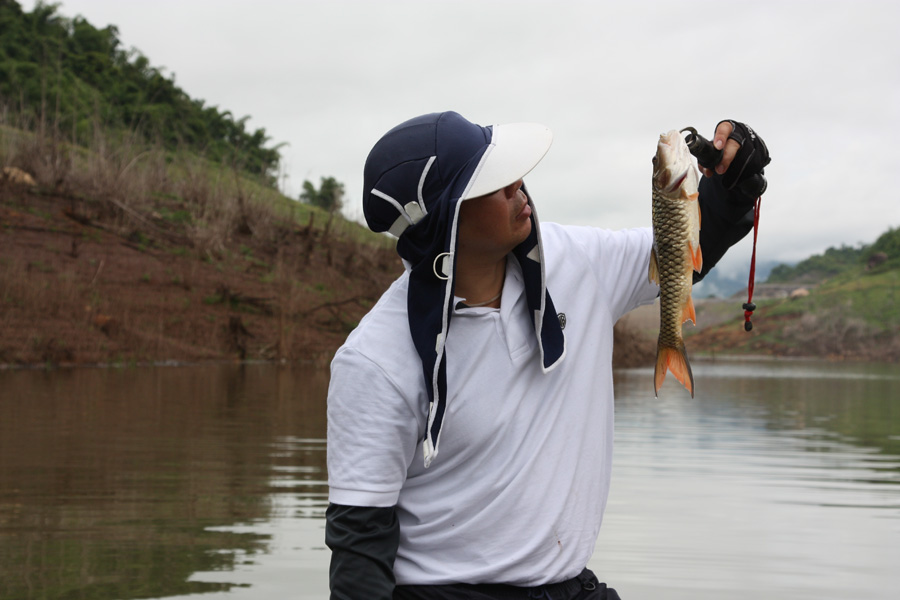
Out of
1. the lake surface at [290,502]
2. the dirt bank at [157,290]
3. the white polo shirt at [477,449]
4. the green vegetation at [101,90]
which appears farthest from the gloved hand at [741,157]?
the green vegetation at [101,90]

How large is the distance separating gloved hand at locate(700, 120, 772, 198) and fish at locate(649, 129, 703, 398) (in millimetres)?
113

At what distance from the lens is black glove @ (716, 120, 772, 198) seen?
2.26 metres

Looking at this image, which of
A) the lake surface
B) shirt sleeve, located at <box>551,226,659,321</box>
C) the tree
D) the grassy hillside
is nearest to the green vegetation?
the tree

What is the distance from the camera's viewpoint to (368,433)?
219 centimetres

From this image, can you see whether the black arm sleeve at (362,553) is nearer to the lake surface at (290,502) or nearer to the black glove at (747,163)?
the black glove at (747,163)

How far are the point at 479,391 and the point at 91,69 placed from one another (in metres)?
48.6

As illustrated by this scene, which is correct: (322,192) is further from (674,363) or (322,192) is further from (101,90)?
(674,363)

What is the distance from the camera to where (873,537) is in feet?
20.1

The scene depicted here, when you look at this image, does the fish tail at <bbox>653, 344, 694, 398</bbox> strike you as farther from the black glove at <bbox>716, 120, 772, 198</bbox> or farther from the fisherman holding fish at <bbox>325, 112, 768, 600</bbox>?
the black glove at <bbox>716, 120, 772, 198</bbox>

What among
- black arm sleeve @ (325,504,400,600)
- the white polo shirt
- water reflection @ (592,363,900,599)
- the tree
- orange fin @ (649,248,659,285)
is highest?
the tree

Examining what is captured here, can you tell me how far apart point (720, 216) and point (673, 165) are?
1.11 ft

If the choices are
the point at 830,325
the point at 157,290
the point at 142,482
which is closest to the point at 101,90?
the point at 157,290

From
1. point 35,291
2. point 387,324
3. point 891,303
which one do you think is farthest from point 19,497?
point 891,303

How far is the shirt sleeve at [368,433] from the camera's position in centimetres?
217
